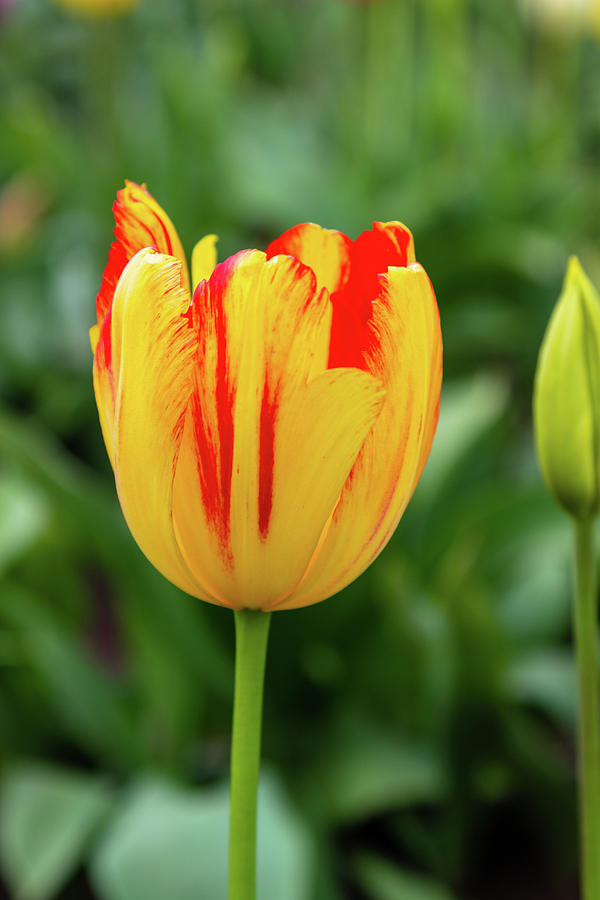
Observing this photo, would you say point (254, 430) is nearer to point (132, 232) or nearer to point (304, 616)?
point (132, 232)

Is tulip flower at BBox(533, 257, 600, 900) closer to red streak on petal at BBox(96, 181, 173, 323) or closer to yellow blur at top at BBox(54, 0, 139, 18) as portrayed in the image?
red streak on petal at BBox(96, 181, 173, 323)

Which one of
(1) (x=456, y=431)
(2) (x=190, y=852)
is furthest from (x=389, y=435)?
(1) (x=456, y=431)

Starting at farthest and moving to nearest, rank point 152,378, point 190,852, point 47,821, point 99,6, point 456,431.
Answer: point 99,6, point 456,431, point 47,821, point 190,852, point 152,378

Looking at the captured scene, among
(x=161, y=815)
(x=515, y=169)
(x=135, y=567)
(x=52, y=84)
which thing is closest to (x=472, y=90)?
(x=515, y=169)

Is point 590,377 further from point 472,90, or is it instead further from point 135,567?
point 472,90

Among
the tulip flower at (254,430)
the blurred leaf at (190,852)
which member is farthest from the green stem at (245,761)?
the blurred leaf at (190,852)

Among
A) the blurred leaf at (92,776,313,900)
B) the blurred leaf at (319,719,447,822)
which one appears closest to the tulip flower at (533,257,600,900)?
the blurred leaf at (92,776,313,900)

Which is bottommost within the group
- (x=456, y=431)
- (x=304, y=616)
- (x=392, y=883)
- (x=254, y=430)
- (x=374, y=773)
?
(x=392, y=883)
